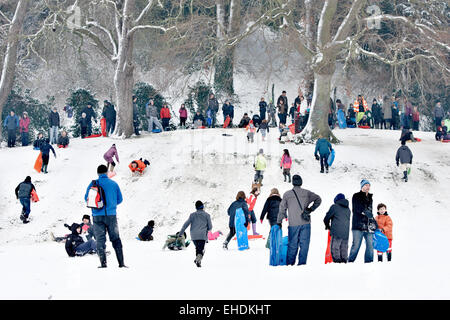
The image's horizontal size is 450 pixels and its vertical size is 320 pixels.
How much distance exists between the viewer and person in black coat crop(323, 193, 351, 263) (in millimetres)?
11539

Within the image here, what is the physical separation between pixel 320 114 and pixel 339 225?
15754 millimetres

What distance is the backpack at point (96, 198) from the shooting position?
10.9 m

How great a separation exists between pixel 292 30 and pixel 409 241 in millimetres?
11328

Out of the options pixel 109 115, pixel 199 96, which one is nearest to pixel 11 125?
pixel 109 115

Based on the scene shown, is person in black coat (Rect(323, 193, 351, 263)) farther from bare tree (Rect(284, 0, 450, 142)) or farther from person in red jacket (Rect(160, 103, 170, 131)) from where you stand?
person in red jacket (Rect(160, 103, 170, 131))

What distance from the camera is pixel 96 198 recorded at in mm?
10883

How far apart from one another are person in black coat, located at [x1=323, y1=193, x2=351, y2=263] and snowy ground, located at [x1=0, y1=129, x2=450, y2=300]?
846 mm

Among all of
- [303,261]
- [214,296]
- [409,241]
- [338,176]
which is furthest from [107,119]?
[214,296]

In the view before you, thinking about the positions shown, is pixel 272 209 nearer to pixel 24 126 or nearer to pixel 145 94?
pixel 24 126

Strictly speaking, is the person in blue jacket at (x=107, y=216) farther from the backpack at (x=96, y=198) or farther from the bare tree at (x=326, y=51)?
the bare tree at (x=326, y=51)

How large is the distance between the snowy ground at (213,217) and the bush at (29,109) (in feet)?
25.0

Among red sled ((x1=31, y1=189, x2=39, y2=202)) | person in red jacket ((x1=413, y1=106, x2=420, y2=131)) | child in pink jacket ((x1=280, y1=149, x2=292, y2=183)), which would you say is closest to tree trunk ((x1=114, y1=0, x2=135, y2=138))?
red sled ((x1=31, y1=189, x2=39, y2=202))

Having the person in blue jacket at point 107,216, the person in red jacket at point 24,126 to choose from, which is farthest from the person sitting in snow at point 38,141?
the person in blue jacket at point 107,216

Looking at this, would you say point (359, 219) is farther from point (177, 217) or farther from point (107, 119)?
point (107, 119)
